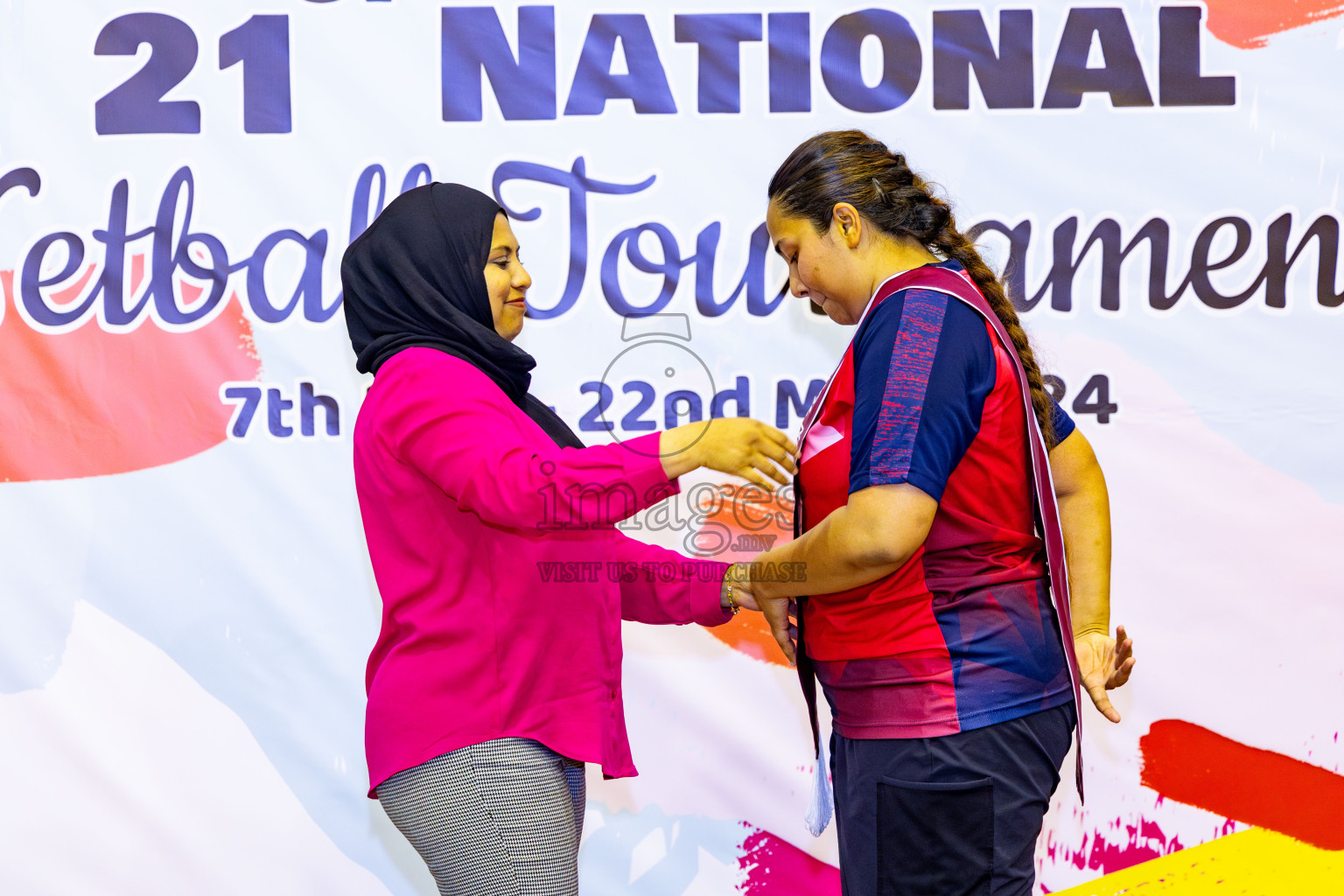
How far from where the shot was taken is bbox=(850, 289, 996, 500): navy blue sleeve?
1.27 metres

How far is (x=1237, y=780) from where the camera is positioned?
2570 mm

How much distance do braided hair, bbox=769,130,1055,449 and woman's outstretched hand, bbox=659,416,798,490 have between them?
296mm

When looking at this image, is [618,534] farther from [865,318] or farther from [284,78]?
[284,78]

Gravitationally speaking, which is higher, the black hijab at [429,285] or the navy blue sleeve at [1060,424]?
the black hijab at [429,285]

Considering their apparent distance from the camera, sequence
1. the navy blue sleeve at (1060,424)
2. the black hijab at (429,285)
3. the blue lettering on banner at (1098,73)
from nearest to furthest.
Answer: the black hijab at (429,285), the navy blue sleeve at (1060,424), the blue lettering on banner at (1098,73)

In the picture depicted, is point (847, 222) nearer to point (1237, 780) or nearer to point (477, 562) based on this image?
point (477, 562)

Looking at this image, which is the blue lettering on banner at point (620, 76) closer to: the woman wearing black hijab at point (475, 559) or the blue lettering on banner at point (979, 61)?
the blue lettering on banner at point (979, 61)

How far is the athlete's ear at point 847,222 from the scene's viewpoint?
1.45 meters

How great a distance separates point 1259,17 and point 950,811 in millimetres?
2130

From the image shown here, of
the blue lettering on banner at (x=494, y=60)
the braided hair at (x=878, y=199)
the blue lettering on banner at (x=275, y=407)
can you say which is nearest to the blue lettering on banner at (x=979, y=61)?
the blue lettering on banner at (x=494, y=60)

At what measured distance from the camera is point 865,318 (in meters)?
1.38

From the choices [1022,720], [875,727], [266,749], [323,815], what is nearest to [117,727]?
[266,749]

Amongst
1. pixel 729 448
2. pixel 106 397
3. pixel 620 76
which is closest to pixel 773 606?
pixel 729 448

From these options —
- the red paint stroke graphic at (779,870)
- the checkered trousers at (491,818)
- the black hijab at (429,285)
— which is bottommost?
the red paint stroke graphic at (779,870)
